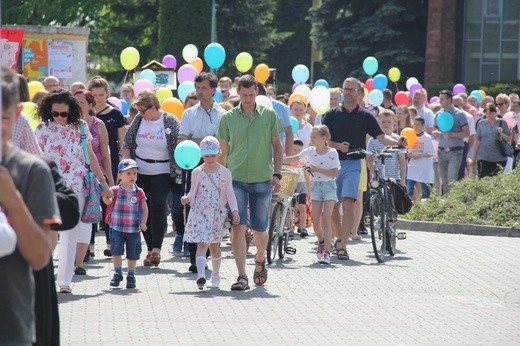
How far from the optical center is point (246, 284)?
1284cm

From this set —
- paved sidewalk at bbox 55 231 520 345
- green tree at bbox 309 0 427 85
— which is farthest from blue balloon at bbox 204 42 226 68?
green tree at bbox 309 0 427 85

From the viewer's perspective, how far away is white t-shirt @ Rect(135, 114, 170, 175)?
14742 mm

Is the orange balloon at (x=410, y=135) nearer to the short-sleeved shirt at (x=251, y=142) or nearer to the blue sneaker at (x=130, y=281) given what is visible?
the short-sleeved shirt at (x=251, y=142)

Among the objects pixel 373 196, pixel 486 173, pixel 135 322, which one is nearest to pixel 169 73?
pixel 486 173

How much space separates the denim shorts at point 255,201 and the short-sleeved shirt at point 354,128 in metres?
2.98

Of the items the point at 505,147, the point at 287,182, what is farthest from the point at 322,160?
the point at 505,147

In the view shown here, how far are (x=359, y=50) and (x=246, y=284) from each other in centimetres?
3714

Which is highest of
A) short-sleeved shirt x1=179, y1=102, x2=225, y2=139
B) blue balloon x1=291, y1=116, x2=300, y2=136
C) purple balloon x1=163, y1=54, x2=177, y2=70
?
purple balloon x1=163, y1=54, x2=177, y2=70

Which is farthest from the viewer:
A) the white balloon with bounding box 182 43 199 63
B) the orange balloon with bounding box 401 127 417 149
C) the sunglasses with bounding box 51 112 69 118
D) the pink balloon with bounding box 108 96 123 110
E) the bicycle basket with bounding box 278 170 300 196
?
the white balloon with bounding box 182 43 199 63

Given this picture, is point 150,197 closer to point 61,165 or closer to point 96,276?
point 96,276

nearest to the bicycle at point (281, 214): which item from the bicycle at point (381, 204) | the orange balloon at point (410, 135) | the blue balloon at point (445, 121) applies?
the bicycle at point (381, 204)

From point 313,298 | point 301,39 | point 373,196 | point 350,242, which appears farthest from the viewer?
point 301,39

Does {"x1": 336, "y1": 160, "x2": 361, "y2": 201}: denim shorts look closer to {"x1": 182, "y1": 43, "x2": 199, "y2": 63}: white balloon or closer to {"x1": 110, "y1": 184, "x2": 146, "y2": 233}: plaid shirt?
{"x1": 110, "y1": 184, "x2": 146, "y2": 233}: plaid shirt

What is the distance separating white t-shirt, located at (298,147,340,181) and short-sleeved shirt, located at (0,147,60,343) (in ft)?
33.8
